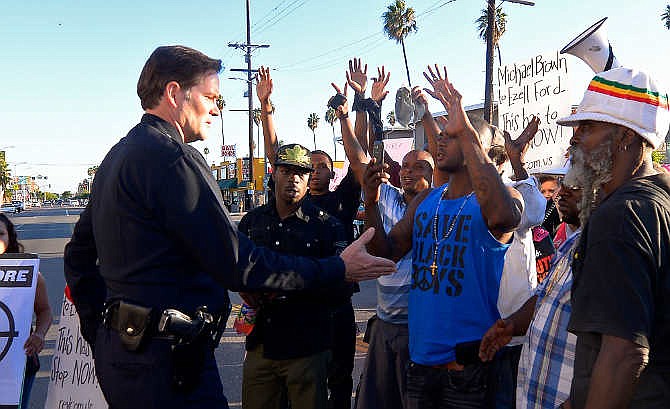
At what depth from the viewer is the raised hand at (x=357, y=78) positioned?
4359 mm

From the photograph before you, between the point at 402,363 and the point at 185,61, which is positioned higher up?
the point at 185,61

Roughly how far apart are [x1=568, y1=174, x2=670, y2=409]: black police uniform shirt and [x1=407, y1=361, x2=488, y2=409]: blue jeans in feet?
3.28

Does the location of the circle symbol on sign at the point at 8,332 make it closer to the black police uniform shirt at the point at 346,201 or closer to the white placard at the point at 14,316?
the white placard at the point at 14,316

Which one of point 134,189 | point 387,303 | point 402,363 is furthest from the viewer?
point 387,303

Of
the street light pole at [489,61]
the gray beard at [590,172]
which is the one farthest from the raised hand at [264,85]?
the street light pole at [489,61]

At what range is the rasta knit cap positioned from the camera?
5.97 feet

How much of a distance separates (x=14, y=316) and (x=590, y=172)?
3292 mm

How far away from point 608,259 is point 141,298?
5.04ft

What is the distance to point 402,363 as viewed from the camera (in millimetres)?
3416

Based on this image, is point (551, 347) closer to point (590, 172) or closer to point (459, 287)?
point (590, 172)

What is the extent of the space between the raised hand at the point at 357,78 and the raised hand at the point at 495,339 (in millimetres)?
2241

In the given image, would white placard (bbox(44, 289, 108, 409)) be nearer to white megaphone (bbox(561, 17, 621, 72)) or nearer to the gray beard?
the gray beard

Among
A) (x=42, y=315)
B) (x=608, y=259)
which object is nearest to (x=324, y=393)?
(x=42, y=315)

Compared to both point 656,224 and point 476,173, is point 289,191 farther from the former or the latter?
point 656,224
